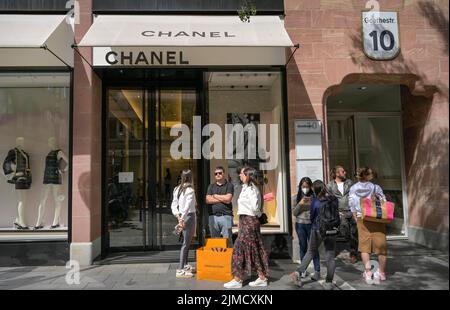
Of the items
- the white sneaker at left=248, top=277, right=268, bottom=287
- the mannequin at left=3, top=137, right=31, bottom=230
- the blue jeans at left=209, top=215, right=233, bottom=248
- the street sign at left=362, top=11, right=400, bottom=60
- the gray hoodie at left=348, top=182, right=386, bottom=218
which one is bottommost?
the white sneaker at left=248, top=277, right=268, bottom=287

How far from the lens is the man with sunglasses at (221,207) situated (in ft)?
21.1

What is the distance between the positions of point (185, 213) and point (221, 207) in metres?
0.64

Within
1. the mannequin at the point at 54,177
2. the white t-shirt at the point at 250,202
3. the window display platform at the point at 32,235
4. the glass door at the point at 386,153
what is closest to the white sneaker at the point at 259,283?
the white t-shirt at the point at 250,202

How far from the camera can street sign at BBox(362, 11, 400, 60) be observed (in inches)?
303

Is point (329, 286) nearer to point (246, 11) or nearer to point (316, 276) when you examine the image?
point (316, 276)

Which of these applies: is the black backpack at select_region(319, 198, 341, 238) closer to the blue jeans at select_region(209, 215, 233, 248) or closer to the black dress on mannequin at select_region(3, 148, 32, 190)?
the blue jeans at select_region(209, 215, 233, 248)

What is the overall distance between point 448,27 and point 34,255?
290 inches

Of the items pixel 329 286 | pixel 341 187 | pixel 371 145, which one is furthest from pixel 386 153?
pixel 329 286

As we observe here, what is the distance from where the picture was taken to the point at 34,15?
7398mm

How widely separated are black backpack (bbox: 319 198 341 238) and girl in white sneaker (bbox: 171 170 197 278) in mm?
2087

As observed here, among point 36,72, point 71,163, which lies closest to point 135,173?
point 71,163

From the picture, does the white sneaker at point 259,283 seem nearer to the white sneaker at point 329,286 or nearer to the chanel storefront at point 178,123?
the white sneaker at point 329,286

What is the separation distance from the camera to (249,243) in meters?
5.73

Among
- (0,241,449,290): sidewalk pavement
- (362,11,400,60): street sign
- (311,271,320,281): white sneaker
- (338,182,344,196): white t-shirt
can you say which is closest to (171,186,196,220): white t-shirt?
(0,241,449,290): sidewalk pavement
